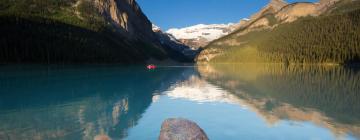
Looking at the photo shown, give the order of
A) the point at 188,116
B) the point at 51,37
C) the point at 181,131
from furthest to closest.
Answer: the point at 51,37, the point at 188,116, the point at 181,131

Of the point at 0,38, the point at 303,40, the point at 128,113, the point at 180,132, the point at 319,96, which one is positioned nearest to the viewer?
the point at 180,132

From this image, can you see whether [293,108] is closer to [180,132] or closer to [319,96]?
[319,96]

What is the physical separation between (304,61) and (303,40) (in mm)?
32786

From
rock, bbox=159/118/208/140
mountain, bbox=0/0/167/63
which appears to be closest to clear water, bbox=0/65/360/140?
rock, bbox=159/118/208/140

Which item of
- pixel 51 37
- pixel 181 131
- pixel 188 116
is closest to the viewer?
pixel 181 131

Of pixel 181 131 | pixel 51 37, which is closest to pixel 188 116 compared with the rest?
pixel 181 131

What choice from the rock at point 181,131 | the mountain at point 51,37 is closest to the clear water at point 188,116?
the rock at point 181,131

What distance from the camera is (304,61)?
142 meters

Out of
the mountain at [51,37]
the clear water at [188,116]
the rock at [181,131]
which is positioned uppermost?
the mountain at [51,37]

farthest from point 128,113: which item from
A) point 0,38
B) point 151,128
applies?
point 0,38

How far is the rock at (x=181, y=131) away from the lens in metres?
12.1

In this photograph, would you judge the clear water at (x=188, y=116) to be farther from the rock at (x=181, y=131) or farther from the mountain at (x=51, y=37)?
the mountain at (x=51, y=37)

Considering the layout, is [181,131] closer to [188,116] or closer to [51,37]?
[188,116]

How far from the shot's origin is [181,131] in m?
12.3
